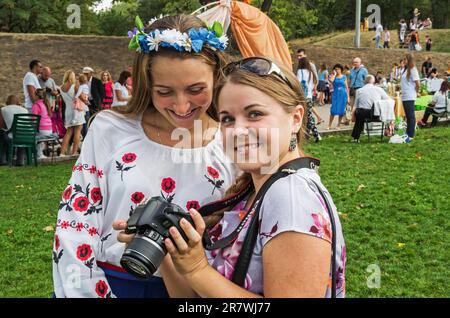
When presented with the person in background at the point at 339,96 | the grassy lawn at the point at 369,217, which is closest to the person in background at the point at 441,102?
the person in background at the point at 339,96

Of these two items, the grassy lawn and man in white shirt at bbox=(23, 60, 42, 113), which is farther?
man in white shirt at bbox=(23, 60, 42, 113)

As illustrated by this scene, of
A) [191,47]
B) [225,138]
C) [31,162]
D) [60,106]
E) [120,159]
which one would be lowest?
[31,162]

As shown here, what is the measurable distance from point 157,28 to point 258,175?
822mm

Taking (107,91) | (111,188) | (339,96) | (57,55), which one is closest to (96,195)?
(111,188)

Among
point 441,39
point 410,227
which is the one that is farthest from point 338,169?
point 441,39

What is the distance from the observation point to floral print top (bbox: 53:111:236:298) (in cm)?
208

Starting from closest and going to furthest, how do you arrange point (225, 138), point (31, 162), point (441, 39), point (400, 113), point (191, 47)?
point (225, 138)
point (191, 47)
point (31, 162)
point (400, 113)
point (441, 39)

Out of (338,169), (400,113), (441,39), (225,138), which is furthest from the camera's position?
(441,39)

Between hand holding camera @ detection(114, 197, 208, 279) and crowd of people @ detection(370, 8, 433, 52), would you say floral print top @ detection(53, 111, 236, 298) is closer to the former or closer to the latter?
hand holding camera @ detection(114, 197, 208, 279)

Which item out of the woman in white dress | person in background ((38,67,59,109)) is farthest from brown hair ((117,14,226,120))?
person in background ((38,67,59,109))

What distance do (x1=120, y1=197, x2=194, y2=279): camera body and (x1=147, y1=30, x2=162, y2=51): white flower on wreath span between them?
0.74 metres

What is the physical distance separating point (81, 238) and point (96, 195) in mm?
166
